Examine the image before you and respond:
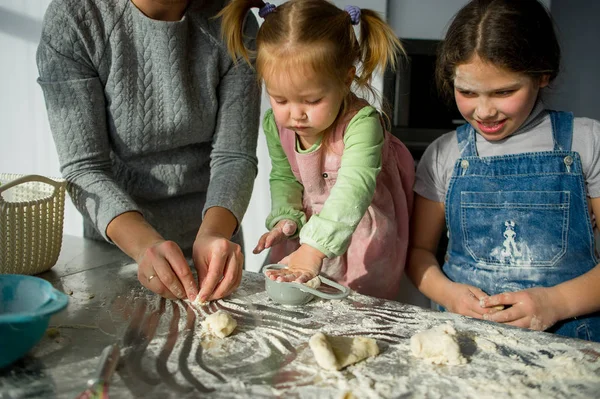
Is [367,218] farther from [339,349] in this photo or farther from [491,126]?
[339,349]

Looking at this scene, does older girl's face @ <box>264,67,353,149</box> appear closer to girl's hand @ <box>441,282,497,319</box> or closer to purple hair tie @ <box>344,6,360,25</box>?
purple hair tie @ <box>344,6,360,25</box>

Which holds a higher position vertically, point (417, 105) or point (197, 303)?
point (417, 105)

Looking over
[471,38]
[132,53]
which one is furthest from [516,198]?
[132,53]

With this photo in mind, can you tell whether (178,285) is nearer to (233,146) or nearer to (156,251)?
(156,251)

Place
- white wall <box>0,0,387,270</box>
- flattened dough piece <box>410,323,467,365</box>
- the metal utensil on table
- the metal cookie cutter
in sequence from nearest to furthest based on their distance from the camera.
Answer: the metal utensil on table → flattened dough piece <box>410,323,467,365</box> → the metal cookie cutter → white wall <box>0,0,387,270</box>

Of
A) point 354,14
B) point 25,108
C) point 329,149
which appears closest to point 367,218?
point 329,149

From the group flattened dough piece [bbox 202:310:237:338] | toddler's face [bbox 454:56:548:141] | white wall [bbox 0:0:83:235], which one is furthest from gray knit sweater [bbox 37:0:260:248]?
white wall [bbox 0:0:83:235]

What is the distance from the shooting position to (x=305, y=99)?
1.09m

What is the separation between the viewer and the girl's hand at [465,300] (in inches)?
45.3

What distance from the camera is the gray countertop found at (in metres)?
0.71

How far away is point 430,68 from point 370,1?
39cm

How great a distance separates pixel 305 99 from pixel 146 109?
14.3 inches

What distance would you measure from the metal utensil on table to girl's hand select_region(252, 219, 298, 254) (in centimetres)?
Result: 42

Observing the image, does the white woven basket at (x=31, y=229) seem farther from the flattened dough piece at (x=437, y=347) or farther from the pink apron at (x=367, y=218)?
the flattened dough piece at (x=437, y=347)
